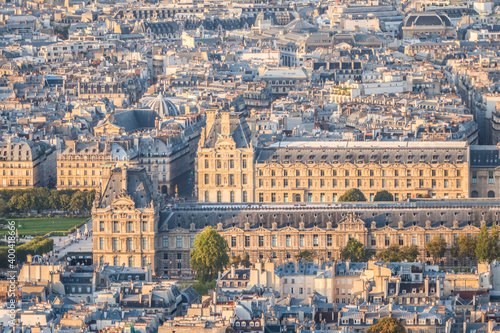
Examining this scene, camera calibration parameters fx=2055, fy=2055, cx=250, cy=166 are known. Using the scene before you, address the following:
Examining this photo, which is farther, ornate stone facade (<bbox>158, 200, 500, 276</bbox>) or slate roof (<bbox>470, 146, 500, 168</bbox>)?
slate roof (<bbox>470, 146, 500, 168</bbox>)

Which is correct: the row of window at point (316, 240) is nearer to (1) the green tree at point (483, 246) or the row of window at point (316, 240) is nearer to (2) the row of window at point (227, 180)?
(1) the green tree at point (483, 246)

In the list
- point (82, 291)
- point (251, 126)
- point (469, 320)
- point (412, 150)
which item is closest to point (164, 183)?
point (251, 126)

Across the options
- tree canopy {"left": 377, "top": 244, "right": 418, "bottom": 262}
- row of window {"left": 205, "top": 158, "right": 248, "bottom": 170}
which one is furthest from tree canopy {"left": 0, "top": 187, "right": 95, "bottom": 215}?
tree canopy {"left": 377, "top": 244, "right": 418, "bottom": 262}

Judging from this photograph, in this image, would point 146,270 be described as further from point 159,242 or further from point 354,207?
point 354,207

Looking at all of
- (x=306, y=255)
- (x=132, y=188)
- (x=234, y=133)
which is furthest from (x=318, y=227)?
(x=234, y=133)

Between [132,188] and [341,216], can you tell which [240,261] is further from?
[132,188]

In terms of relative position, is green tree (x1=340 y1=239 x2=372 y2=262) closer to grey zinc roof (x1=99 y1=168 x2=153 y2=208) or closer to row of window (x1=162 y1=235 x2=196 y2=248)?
row of window (x1=162 y1=235 x2=196 y2=248)
